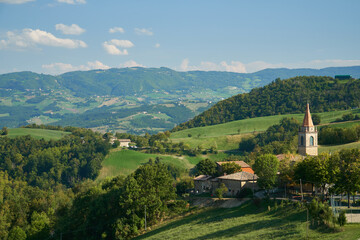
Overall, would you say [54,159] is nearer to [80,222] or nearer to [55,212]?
[55,212]

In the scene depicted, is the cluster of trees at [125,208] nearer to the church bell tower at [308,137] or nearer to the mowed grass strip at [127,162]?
the church bell tower at [308,137]

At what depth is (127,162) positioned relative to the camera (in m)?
176

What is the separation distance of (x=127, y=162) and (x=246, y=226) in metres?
123

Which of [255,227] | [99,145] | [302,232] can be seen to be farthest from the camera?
[99,145]

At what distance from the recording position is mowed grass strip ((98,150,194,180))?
169 metres

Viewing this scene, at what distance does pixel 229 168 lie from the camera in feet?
277

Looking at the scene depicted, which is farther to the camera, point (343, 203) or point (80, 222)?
point (80, 222)

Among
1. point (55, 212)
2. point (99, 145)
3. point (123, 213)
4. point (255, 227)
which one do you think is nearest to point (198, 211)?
point (123, 213)

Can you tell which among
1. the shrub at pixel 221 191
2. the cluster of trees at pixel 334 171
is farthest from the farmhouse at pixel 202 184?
the cluster of trees at pixel 334 171

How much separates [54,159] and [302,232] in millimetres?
161925

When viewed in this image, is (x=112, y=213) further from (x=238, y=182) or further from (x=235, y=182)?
(x=238, y=182)

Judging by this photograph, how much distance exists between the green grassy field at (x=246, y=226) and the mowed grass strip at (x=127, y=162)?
97879 mm

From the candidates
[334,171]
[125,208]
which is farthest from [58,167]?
[334,171]

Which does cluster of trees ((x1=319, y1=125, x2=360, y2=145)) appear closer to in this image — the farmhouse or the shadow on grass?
the farmhouse
